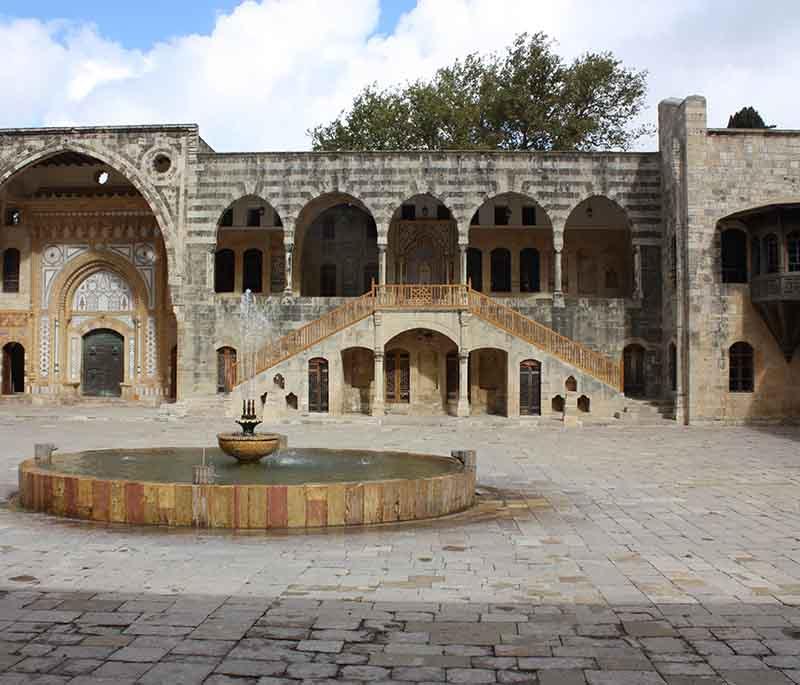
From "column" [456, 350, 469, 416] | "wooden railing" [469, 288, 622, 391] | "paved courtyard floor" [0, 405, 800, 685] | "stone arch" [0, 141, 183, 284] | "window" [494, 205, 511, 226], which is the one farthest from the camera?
"window" [494, 205, 511, 226]

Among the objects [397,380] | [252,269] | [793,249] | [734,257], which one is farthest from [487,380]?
[793,249]

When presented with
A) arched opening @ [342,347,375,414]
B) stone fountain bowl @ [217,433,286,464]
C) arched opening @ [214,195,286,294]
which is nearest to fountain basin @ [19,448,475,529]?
stone fountain bowl @ [217,433,286,464]

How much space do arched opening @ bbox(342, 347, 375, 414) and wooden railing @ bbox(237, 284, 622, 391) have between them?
2241 millimetres

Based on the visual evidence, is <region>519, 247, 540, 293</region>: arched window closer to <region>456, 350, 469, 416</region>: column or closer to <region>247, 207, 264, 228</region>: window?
<region>456, 350, 469, 416</region>: column

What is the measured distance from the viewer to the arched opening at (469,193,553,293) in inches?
1184

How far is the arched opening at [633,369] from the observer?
90.1 ft

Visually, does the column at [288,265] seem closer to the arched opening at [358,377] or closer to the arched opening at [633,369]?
the arched opening at [358,377]

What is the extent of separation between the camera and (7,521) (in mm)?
9422

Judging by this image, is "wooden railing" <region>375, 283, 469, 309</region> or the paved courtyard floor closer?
the paved courtyard floor

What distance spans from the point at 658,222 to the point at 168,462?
763 inches

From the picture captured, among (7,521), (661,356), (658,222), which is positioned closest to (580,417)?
(661,356)

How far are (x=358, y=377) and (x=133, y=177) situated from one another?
9855mm

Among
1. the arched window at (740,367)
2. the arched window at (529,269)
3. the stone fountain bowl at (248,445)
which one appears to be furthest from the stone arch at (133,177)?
the arched window at (740,367)

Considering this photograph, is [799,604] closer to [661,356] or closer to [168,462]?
[168,462]
